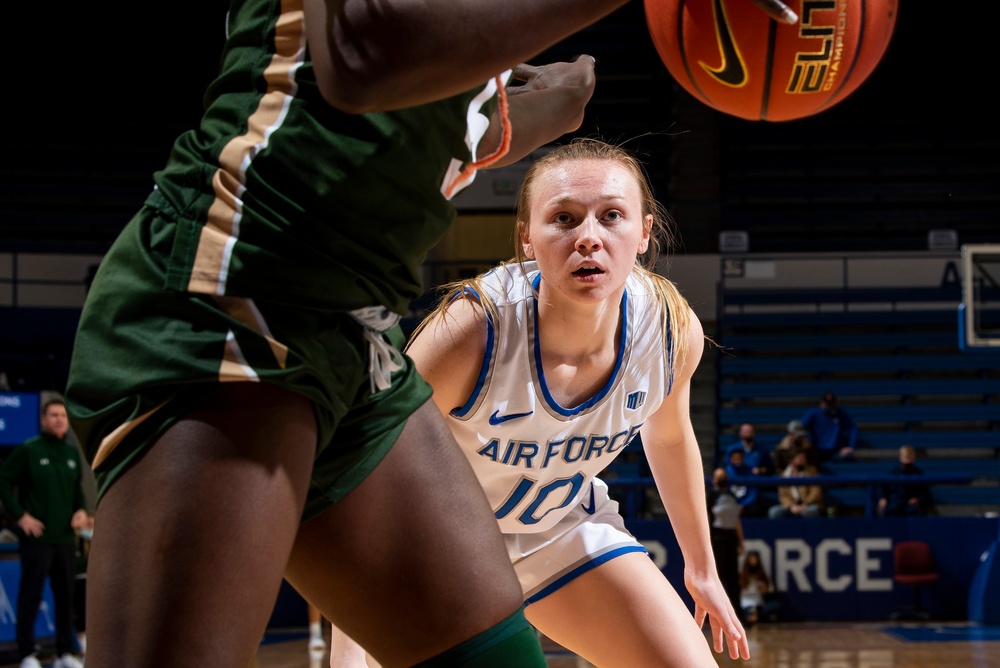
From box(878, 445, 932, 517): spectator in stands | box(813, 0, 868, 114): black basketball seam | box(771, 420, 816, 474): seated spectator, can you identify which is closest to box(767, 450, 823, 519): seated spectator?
box(771, 420, 816, 474): seated spectator

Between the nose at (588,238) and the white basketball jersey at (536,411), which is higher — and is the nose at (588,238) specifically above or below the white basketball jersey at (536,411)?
above

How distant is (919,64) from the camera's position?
1382cm

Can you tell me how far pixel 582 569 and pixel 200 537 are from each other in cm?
138

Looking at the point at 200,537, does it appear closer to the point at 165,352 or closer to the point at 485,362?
the point at 165,352

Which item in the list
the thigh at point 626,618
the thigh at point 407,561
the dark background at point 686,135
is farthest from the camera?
the dark background at point 686,135

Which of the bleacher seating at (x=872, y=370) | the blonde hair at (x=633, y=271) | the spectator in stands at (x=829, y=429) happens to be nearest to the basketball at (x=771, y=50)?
the blonde hair at (x=633, y=271)

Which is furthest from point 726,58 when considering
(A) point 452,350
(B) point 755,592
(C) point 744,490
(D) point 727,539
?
(C) point 744,490

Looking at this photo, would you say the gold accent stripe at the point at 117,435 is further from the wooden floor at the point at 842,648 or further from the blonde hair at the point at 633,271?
the wooden floor at the point at 842,648

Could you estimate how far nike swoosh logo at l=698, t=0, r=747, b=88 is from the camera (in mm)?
2361

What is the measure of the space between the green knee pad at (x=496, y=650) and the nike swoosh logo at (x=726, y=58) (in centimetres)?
156

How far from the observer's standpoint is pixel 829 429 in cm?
1093

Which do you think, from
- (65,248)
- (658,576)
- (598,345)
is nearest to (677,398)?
(598,345)

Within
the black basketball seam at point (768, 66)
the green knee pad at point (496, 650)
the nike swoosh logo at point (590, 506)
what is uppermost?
the black basketball seam at point (768, 66)

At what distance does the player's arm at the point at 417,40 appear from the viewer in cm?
92
